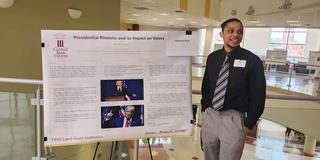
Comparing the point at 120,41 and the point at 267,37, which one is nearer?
the point at 120,41

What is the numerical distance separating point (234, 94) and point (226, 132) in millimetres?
265

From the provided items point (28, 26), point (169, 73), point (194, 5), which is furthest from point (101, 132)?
point (194, 5)

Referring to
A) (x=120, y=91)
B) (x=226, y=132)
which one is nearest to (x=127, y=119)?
(x=120, y=91)

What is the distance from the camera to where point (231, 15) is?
1028cm

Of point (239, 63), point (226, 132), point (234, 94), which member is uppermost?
point (239, 63)

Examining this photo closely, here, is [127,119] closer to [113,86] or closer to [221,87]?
[113,86]

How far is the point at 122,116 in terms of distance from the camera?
1883 millimetres

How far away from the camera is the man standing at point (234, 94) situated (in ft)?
6.17

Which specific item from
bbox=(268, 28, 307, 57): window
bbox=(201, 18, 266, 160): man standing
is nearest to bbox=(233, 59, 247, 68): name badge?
bbox=(201, 18, 266, 160): man standing

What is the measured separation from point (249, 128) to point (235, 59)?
483 mm

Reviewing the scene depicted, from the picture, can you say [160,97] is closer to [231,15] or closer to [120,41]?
[120,41]

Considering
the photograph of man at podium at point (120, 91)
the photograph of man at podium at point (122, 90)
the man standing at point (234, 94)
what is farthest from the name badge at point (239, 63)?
the photograph of man at podium at point (120, 91)

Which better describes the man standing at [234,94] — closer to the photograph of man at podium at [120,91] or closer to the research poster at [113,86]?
the research poster at [113,86]

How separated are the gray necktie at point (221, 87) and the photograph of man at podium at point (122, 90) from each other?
52cm
